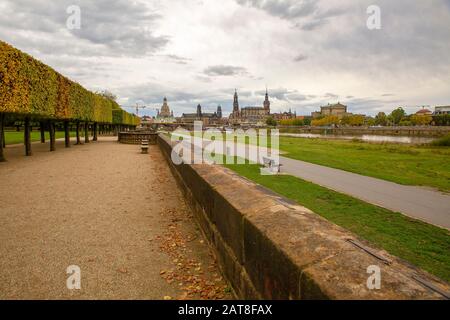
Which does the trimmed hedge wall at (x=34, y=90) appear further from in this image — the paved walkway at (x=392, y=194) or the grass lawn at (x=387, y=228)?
the paved walkway at (x=392, y=194)

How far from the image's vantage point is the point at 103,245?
196 inches

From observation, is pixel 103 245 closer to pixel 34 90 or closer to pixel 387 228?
pixel 387 228

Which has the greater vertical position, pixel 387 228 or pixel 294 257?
pixel 294 257

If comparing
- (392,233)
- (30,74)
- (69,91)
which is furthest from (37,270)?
(69,91)

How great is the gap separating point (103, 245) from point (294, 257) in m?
3.83

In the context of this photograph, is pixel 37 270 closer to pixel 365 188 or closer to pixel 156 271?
pixel 156 271

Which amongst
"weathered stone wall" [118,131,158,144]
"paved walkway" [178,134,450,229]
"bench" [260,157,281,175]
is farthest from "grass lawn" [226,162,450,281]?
"weathered stone wall" [118,131,158,144]

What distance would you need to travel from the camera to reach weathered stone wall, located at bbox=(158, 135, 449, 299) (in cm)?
178

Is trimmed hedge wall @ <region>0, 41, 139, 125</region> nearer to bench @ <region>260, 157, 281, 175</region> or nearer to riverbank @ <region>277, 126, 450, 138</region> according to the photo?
bench @ <region>260, 157, 281, 175</region>

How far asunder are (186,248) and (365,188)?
9.64 m

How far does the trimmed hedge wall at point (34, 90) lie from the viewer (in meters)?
14.3

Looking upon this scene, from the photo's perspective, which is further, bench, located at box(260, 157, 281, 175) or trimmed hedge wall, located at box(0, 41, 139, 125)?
bench, located at box(260, 157, 281, 175)

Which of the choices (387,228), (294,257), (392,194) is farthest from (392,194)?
(294,257)

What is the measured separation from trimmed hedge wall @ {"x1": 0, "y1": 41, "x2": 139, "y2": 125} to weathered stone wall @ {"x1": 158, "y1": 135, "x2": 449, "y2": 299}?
14.9 m
